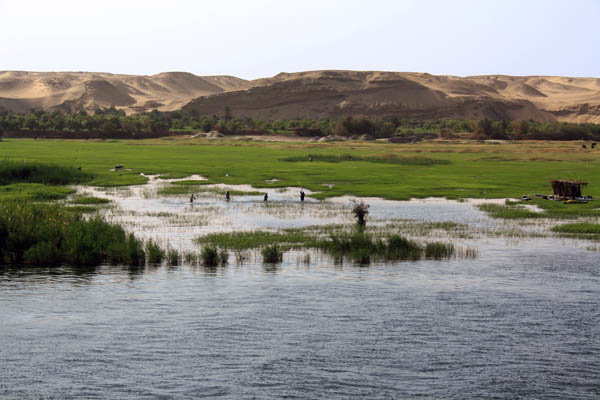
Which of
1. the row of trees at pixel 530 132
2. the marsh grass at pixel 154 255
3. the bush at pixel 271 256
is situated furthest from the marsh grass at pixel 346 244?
the row of trees at pixel 530 132

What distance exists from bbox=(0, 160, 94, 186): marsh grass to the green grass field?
1.84 m

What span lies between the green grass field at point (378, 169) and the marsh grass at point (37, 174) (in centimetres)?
184

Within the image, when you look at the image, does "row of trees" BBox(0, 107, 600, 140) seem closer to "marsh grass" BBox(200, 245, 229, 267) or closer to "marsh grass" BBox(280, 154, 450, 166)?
"marsh grass" BBox(280, 154, 450, 166)

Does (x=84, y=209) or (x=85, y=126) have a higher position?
(x=85, y=126)

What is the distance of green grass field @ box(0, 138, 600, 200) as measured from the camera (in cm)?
4419

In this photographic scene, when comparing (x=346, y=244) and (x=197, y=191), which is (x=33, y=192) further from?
(x=346, y=244)

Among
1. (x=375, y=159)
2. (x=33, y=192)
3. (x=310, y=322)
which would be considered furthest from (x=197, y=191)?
(x=375, y=159)

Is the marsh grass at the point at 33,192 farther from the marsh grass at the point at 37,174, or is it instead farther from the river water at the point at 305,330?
the river water at the point at 305,330

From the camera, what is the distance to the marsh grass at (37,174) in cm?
4453

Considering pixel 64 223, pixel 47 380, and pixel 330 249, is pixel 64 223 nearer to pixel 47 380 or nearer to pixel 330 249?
pixel 330 249

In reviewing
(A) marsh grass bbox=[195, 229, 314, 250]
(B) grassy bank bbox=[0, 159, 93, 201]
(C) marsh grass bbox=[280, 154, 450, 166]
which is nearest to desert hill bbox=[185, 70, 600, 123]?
(C) marsh grass bbox=[280, 154, 450, 166]

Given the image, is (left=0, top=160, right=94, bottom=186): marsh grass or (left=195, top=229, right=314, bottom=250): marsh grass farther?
(left=0, top=160, right=94, bottom=186): marsh grass

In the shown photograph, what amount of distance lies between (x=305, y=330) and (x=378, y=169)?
4370cm

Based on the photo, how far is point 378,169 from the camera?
58469mm
